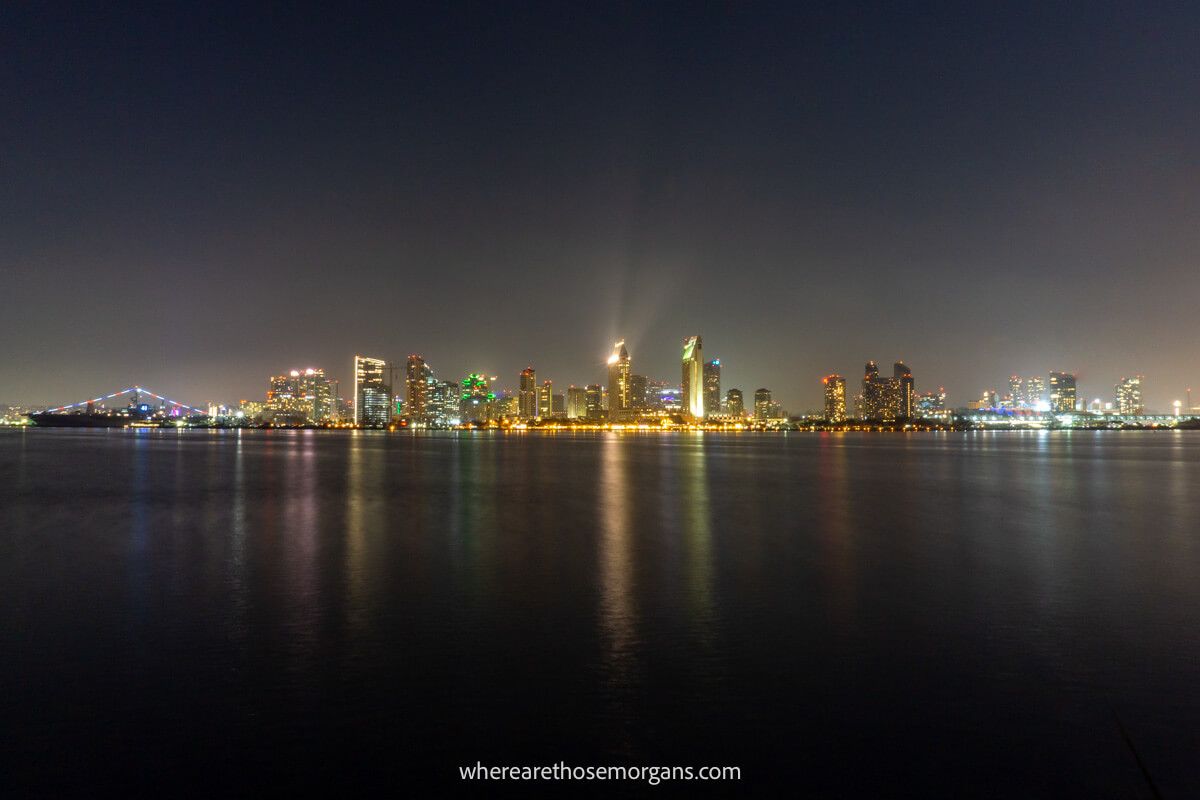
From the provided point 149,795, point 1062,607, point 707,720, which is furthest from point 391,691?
point 1062,607

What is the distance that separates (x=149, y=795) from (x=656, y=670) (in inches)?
225

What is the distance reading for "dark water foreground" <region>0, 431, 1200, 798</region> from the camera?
7438mm

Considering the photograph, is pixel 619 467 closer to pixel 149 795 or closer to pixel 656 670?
pixel 656 670

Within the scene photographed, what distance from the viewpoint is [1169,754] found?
7621 mm

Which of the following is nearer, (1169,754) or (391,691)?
(1169,754)

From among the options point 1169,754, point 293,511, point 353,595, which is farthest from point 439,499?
point 1169,754

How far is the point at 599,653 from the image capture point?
10.8 metres

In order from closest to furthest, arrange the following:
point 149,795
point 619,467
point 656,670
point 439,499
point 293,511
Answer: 1. point 149,795
2. point 656,670
3. point 293,511
4. point 439,499
5. point 619,467

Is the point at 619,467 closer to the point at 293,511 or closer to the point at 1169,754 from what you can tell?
the point at 293,511

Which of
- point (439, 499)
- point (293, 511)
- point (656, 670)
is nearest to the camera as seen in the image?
point (656, 670)

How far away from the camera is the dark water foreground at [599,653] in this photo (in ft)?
24.4

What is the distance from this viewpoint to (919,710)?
28.4ft

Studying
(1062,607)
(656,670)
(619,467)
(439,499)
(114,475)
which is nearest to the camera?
Answer: (656,670)

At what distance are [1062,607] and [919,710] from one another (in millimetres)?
7062
